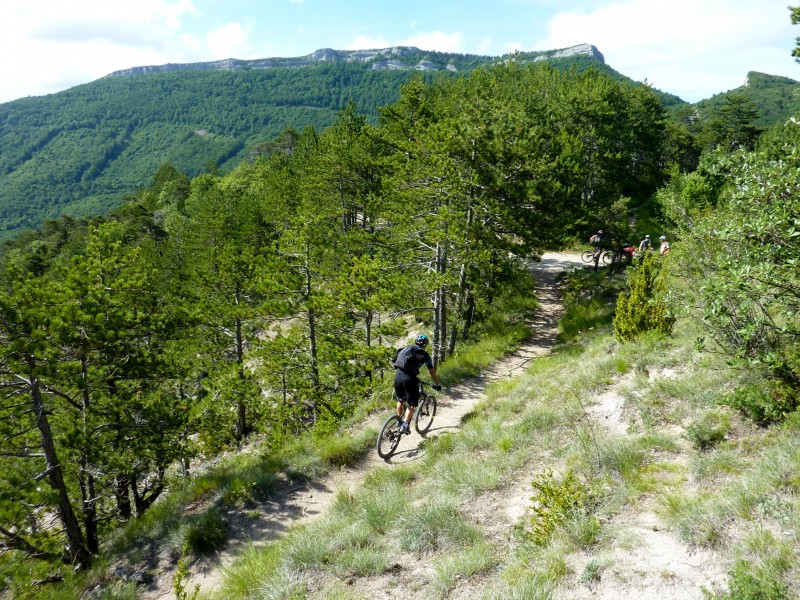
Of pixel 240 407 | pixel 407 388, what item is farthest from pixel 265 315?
pixel 407 388

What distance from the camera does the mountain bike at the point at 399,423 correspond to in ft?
28.7

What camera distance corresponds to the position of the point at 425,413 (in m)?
9.98

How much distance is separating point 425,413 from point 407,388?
5.62ft

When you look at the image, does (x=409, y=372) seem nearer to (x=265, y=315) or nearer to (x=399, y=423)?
(x=399, y=423)

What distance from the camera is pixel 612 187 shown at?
3041 centimetres

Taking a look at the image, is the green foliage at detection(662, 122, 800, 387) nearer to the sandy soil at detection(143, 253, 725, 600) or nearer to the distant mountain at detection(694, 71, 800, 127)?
the sandy soil at detection(143, 253, 725, 600)

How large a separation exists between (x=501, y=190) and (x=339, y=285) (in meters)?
6.62

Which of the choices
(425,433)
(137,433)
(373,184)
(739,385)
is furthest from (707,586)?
(373,184)

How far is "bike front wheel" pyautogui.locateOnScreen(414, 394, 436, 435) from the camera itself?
31.2ft

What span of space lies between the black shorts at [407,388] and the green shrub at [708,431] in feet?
14.6

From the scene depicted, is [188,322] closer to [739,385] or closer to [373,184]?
[739,385]

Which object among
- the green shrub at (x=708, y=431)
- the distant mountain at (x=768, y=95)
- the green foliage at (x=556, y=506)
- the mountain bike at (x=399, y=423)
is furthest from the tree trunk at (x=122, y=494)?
the distant mountain at (x=768, y=95)

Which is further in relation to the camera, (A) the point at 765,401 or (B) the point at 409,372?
(B) the point at 409,372

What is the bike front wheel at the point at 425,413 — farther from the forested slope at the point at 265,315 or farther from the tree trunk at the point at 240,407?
the tree trunk at the point at 240,407
